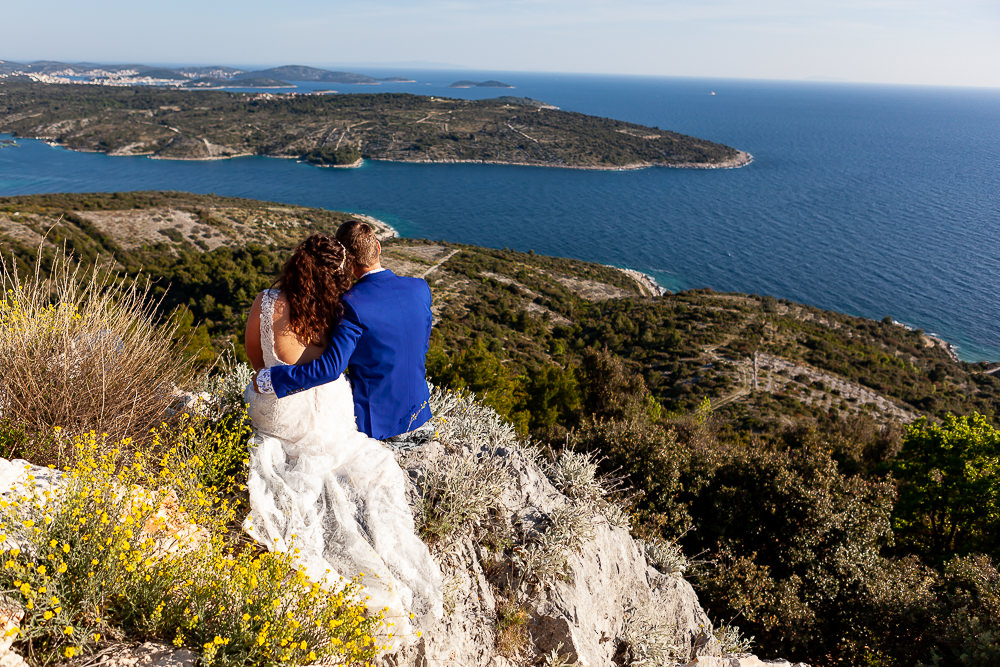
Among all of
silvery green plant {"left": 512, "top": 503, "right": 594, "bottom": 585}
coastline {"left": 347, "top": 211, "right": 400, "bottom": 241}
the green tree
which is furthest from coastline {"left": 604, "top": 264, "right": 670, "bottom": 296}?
silvery green plant {"left": 512, "top": 503, "right": 594, "bottom": 585}

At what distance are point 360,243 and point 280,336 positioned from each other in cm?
76

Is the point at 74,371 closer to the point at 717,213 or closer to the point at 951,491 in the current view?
the point at 951,491

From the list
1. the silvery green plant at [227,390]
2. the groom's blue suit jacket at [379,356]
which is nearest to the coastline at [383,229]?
the silvery green plant at [227,390]

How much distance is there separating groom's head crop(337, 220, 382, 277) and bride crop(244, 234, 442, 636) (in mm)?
108

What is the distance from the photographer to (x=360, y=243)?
325cm

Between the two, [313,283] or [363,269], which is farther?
[363,269]

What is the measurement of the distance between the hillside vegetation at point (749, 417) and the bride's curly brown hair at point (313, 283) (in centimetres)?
160

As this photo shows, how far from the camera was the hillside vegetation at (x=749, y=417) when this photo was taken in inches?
270

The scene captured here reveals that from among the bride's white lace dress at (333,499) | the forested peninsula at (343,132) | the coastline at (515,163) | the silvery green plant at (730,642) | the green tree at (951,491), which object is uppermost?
the forested peninsula at (343,132)

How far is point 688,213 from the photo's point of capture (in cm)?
9819

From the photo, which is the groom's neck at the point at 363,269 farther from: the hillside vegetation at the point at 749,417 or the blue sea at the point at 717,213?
the blue sea at the point at 717,213

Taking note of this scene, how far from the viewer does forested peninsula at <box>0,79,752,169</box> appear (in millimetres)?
126812

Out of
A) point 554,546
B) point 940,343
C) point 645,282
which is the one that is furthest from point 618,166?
point 554,546

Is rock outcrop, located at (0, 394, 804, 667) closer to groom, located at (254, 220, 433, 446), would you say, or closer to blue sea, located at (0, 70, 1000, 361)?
groom, located at (254, 220, 433, 446)
